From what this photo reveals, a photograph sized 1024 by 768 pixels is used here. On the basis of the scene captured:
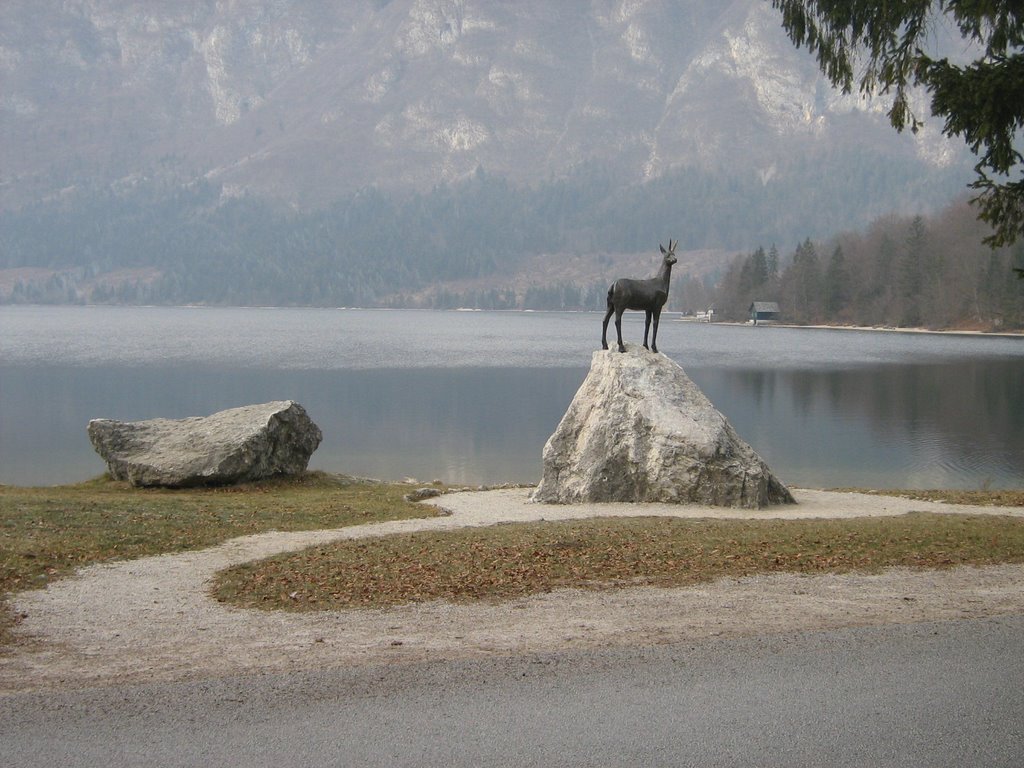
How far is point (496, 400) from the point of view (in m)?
61.6

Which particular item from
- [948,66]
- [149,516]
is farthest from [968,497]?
[149,516]

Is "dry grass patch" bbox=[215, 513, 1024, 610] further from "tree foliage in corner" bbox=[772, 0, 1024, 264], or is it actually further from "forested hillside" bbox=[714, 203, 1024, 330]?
"forested hillside" bbox=[714, 203, 1024, 330]

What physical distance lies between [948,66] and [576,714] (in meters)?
10.2

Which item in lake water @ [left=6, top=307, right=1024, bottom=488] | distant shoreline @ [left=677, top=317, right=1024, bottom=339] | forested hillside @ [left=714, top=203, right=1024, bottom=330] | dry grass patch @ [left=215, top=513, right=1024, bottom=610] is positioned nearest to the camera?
dry grass patch @ [left=215, top=513, right=1024, bottom=610]

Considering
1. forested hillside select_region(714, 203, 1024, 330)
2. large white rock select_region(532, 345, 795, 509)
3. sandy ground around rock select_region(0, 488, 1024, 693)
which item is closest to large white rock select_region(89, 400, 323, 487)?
large white rock select_region(532, 345, 795, 509)

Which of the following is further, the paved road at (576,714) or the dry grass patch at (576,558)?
the dry grass patch at (576,558)

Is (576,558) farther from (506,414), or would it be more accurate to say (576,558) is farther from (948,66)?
(506,414)

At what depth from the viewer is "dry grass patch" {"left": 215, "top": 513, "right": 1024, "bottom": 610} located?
12422 millimetres

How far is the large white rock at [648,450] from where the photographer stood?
2309 cm

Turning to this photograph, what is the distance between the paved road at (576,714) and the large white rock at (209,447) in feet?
58.8

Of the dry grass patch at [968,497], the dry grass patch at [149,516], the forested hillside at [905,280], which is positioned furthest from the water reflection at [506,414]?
the forested hillside at [905,280]

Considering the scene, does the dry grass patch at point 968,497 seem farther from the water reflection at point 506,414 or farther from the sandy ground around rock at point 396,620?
the sandy ground around rock at point 396,620

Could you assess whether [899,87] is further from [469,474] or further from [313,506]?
[469,474]

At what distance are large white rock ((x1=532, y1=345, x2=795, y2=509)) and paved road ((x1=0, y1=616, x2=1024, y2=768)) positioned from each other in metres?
13.4
